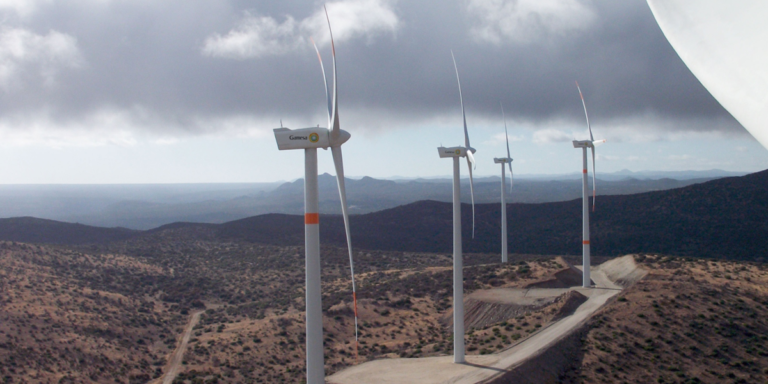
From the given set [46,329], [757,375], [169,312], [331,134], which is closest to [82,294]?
[169,312]

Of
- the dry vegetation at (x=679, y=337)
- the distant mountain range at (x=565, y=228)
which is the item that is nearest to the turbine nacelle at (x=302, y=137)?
the dry vegetation at (x=679, y=337)

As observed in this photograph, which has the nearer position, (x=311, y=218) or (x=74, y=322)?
(x=311, y=218)

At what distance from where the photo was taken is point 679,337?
31.2 meters

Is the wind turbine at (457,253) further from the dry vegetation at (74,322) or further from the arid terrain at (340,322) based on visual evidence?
the dry vegetation at (74,322)

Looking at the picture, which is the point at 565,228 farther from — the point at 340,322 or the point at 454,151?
the point at 454,151

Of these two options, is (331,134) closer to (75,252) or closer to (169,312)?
(169,312)

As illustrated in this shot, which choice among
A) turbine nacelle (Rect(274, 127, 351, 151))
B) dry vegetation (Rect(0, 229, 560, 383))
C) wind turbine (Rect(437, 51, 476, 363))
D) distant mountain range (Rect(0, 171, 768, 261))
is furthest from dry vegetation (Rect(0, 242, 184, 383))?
distant mountain range (Rect(0, 171, 768, 261))

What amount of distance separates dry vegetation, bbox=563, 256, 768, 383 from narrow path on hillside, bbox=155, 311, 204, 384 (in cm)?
2553

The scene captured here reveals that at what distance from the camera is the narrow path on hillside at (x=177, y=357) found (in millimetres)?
35388

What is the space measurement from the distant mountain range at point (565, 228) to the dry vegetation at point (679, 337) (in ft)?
195

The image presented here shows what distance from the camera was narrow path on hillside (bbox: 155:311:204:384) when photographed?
35.4 metres

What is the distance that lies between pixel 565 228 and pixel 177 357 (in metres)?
97.7

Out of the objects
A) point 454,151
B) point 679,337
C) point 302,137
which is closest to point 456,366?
point 454,151

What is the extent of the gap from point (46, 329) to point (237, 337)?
50.0 ft
